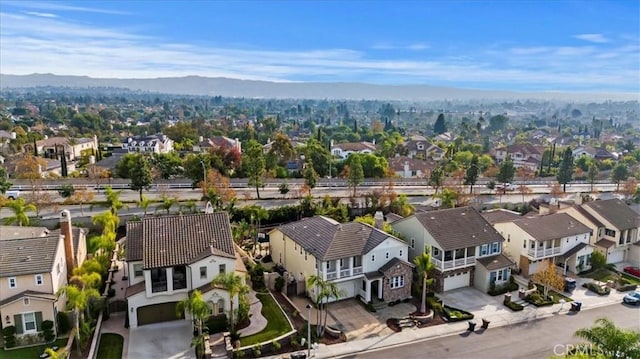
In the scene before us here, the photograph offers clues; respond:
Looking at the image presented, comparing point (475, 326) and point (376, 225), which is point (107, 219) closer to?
point (376, 225)

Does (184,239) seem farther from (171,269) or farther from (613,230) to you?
(613,230)

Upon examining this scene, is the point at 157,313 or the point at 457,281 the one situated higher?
the point at 157,313

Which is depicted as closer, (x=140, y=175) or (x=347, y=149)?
(x=140, y=175)

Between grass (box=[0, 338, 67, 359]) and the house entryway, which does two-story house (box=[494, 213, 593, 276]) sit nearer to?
the house entryway

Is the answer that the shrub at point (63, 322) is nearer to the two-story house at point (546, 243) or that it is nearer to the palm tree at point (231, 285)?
the palm tree at point (231, 285)

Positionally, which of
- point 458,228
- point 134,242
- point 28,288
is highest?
point 134,242

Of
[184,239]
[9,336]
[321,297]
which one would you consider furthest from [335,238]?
[9,336]

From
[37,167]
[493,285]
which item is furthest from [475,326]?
[37,167]
